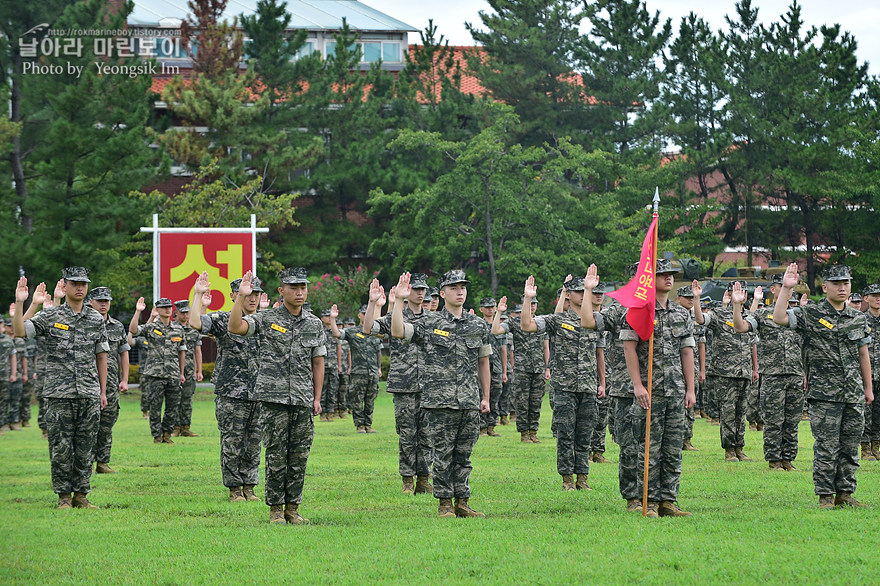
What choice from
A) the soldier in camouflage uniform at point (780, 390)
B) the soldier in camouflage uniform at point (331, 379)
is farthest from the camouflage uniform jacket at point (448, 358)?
the soldier in camouflage uniform at point (331, 379)

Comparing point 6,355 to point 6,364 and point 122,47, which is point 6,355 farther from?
point 122,47

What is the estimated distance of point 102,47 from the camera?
36.2 m

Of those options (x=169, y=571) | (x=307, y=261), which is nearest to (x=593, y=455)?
(x=169, y=571)

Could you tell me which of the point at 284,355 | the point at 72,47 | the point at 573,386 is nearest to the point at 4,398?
the point at 573,386

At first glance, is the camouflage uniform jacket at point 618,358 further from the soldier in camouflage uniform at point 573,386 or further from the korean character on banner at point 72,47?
the korean character on banner at point 72,47

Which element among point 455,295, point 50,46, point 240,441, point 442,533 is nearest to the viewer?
point 442,533

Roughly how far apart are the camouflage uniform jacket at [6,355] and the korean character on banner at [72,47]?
51.1ft

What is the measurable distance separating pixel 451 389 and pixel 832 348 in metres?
3.86

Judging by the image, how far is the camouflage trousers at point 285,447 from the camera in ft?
33.0

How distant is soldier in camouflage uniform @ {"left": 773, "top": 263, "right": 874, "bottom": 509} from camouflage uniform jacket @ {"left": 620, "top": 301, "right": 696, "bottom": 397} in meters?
0.97

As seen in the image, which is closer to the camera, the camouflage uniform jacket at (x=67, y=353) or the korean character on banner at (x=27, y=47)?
the camouflage uniform jacket at (x=67, y=353)

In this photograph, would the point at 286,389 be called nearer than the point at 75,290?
Yes

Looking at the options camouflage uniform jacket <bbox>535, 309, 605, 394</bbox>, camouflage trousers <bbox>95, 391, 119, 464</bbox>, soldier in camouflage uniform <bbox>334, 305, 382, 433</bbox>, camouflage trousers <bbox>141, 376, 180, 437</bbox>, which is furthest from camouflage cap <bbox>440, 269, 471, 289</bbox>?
soldier in camouflage uniform <bbox>334, 305, 382, 433</bbox>

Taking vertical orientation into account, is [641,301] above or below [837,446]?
above
